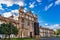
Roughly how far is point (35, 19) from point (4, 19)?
16.0ft

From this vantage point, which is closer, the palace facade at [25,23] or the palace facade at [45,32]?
the palace facade at [25,23]

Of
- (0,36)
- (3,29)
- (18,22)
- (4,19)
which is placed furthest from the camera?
(18,22)

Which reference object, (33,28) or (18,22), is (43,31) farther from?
(18,22)

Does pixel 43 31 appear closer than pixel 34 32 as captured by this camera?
No

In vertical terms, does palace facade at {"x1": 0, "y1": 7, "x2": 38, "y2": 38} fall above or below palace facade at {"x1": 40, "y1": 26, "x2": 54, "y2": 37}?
above

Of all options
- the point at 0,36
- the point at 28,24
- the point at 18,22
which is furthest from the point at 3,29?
the point at 28,24

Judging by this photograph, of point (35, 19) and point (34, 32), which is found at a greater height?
point (35, 19)

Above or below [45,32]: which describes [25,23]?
above

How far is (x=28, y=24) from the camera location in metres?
17.4

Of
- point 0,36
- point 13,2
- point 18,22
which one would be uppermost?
point 13,2

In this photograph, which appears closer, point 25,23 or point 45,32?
point 25,23

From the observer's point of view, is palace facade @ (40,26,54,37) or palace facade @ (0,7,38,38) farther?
palace facade @ (40,26,54,37)

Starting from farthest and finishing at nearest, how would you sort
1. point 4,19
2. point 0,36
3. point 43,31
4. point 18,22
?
point 43,31 → point 18,22 → point 4,19 → point 0,36

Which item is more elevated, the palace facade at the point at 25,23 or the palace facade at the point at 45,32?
the palace facade at the point at 25,23
